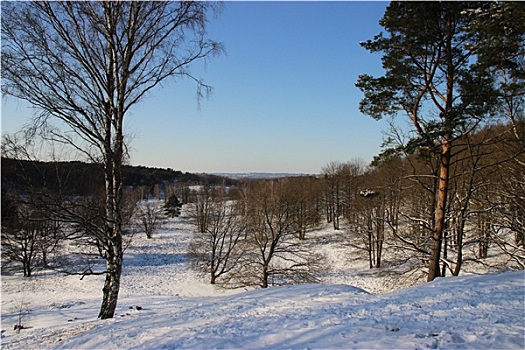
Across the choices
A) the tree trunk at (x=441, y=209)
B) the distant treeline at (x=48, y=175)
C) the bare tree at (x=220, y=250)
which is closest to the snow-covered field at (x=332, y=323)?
the tree trunk at (x=441, y=209)

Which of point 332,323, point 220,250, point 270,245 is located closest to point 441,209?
point 332,323

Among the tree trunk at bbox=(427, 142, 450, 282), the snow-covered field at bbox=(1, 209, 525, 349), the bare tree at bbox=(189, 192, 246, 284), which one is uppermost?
the tree trunk at bbox=(427, 142, 450, 282)

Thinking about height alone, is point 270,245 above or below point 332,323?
below

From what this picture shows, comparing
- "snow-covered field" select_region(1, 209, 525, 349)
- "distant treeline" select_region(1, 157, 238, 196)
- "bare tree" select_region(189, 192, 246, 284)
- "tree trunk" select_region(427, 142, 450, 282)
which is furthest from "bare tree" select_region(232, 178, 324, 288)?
"distant treeline" select_region(1, 157, 238, 196)

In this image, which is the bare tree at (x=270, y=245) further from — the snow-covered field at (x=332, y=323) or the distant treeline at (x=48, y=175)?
the distant treeline at (x=48, y=175)

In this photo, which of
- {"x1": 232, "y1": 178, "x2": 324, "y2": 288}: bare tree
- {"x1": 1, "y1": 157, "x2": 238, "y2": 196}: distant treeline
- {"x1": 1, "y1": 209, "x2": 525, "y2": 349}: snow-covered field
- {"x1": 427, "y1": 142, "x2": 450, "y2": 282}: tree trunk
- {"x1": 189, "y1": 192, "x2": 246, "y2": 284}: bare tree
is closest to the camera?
{"x1": 1, "y1": 209, "x2": 525, "y2": 349}: snow-covered field

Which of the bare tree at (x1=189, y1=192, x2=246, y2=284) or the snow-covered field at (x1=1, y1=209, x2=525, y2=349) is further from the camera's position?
the bare tree at (x1=189, y1=192, x2=246, y2=284)

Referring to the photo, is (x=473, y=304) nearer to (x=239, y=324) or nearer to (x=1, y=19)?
(x=239, y=324)

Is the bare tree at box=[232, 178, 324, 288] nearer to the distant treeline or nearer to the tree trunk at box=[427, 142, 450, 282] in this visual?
the tree trunk at box=[427, 142, 450, 282]

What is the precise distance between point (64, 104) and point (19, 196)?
1.92 meters

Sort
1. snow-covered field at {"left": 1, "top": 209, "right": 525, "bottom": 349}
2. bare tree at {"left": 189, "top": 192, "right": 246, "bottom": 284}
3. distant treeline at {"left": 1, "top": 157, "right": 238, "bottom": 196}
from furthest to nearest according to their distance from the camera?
bare tree at {"left": 189, "top": 192, "right": 246, "bottom": 284} → distant treeline at {"left": 1, "top": 157, "right": 238, "bottom": 196} → snow-covered field at {"left": 1, "top": 209, "right": 525, "bottom": 349}

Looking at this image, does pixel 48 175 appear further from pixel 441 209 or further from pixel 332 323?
pixel 441 209

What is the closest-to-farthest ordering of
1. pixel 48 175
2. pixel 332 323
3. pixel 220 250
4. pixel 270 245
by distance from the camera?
pixel 332 323 → pixel 48 175 → pixel 270 245 → pixel 220 250

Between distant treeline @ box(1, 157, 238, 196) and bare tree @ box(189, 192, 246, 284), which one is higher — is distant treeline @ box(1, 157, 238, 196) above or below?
above
